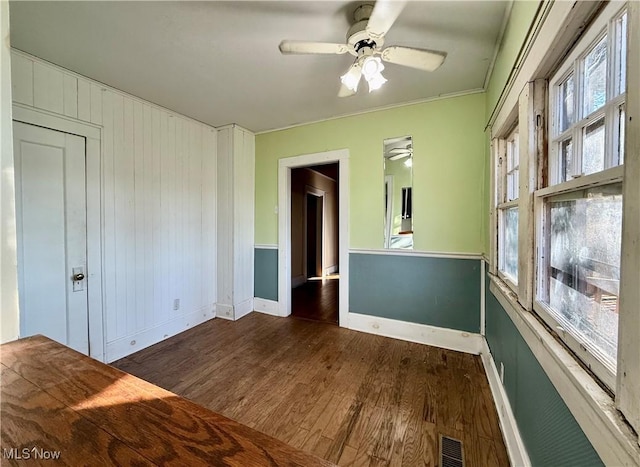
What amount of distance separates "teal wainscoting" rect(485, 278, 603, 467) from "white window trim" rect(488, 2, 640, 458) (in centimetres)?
7

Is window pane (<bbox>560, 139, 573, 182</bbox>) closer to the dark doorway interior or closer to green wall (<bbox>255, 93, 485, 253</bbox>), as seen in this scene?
green wall (<bbox>255, 93, 485, 253</bbox>)

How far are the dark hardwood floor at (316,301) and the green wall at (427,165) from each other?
1147 mm

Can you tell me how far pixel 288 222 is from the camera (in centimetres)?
351

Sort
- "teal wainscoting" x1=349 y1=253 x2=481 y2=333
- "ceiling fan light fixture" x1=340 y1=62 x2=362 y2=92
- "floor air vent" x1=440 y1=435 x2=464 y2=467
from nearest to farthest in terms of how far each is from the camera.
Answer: "floor air vent" x1=440 y1=435 x2=464 y2=467, "ceiling fan light fixture" x1=340 y1=62 x2=362 y2=92, "teal wainscoting" x1=349 y1=253 x2=481 y2=333

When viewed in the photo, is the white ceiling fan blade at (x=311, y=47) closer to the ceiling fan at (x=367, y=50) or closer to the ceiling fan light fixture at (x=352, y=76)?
the ceiling fan at (x=367, y=50)

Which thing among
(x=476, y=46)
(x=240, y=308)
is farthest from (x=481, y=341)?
(x=240, y=308)

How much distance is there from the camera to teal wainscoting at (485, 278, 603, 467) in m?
0.79

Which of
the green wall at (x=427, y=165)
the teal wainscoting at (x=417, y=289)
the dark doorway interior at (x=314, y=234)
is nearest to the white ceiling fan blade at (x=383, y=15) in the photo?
the green wall at (x=427, y=165)

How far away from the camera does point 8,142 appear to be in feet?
3.01

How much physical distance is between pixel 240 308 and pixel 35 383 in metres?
2.87

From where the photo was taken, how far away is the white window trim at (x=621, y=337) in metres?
0.54

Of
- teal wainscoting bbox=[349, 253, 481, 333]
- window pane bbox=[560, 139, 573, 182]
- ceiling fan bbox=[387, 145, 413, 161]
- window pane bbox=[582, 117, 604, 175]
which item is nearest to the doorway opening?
teal wainscoting bbox=[349, 253, 481, 333]

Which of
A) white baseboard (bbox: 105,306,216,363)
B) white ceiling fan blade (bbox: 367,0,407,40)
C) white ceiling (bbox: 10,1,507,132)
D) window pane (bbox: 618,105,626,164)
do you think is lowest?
white baseboard (bbox: 105,306,216,363)

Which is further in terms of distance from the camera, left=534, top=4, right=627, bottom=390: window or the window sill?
left=534, top=4, right=627, bottom=390: window
